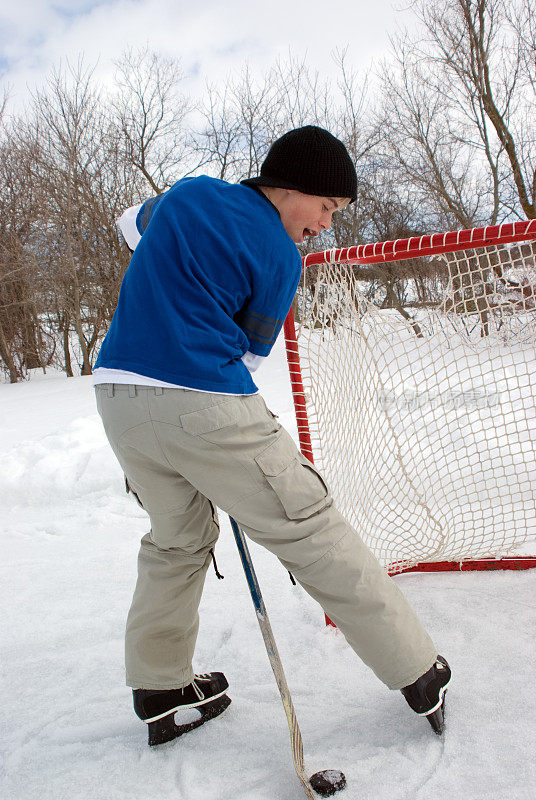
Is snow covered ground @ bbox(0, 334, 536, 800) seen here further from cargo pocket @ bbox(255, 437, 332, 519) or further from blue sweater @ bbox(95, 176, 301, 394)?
blue sweater @ bbox(95, 176, 301, 394)

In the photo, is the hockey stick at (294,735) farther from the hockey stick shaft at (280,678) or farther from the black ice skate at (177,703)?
the black ice skate at (177,703)

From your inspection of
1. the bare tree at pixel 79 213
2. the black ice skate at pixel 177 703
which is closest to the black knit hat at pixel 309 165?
the black ice skate at pixel 177 703

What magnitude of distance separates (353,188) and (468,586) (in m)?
1.53

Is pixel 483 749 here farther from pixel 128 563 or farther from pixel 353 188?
pixel 128 563

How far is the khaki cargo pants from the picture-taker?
1.22m

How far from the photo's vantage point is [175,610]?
150cm

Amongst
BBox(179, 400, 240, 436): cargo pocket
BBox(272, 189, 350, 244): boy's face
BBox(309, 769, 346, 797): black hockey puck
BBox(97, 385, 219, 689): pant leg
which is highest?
BBox(272, 189, 350, 244): boy's face

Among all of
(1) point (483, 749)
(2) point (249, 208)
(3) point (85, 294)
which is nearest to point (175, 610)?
(1) point (483, 749)

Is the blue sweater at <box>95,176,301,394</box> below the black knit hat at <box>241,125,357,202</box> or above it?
below

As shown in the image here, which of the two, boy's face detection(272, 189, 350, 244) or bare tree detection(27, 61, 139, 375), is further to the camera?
bare tree detection(27, 61, 139, 375)

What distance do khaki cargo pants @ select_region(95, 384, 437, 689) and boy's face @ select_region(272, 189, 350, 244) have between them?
411 mm

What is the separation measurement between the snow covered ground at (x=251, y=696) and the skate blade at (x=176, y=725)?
2 cm

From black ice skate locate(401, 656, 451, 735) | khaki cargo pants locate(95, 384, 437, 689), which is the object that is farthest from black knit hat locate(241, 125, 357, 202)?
black ice skate locate(401, 656, 451, 735)

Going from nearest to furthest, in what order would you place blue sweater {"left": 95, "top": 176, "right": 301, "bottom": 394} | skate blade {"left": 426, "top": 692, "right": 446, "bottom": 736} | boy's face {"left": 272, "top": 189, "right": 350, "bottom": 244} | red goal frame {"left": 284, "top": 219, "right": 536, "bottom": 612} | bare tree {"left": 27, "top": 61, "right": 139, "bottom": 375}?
blue sweater {"left": 95, "top": 176, "right": 301, "bottom": 394} < boy's face {"left": 272, "top": 189, "right": 350, "bottom": 244} < skate blade {"left": 426, "top": 692, "right": 446, "bottom": 736} < red goal frame {"left": 284, "top": 219, "right": 536, "bottom": 612} < bare tree {"left": 27, "top": 61, "right": 139, "bottom": 375}
